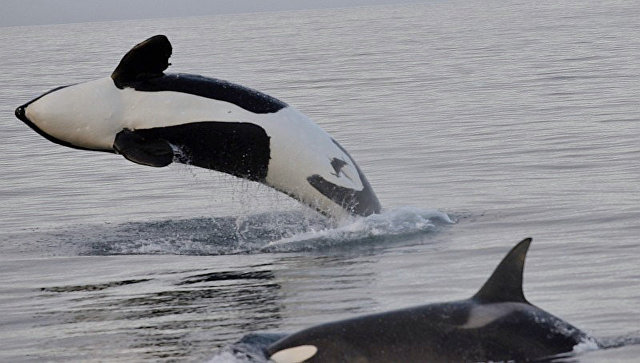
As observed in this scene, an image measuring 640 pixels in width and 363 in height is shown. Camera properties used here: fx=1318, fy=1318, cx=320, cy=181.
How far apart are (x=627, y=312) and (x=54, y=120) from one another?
6.64m

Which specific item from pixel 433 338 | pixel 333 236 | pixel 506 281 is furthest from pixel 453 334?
pixel 333 236

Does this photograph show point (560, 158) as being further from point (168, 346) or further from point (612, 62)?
point (612, 62)

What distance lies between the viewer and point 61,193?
66.8 feet

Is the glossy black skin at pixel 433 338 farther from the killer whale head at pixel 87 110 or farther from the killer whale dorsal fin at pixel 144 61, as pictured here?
the killer whale head at pixel 87 110

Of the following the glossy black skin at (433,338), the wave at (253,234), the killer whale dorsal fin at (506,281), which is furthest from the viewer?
the wave at (253,234)

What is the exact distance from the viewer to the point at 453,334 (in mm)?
7988

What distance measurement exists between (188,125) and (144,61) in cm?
81

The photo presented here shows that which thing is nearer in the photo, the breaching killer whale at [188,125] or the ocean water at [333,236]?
the ocean water at [333,236]

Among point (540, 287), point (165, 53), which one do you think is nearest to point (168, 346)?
point (540, 287)

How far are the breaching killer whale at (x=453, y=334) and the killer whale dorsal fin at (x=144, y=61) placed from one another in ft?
17.8

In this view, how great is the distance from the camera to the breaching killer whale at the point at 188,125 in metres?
13.5

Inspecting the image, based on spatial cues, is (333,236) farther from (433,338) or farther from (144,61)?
(433,338)

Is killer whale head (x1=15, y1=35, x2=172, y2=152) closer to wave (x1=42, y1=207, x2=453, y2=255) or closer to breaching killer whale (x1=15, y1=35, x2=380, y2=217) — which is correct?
breaching killer whale (x1=15, y1=35, x2=380, y2=217)

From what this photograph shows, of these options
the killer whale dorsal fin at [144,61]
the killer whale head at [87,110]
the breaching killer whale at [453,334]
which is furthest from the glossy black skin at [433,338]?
the killer whale head at [87,110]
